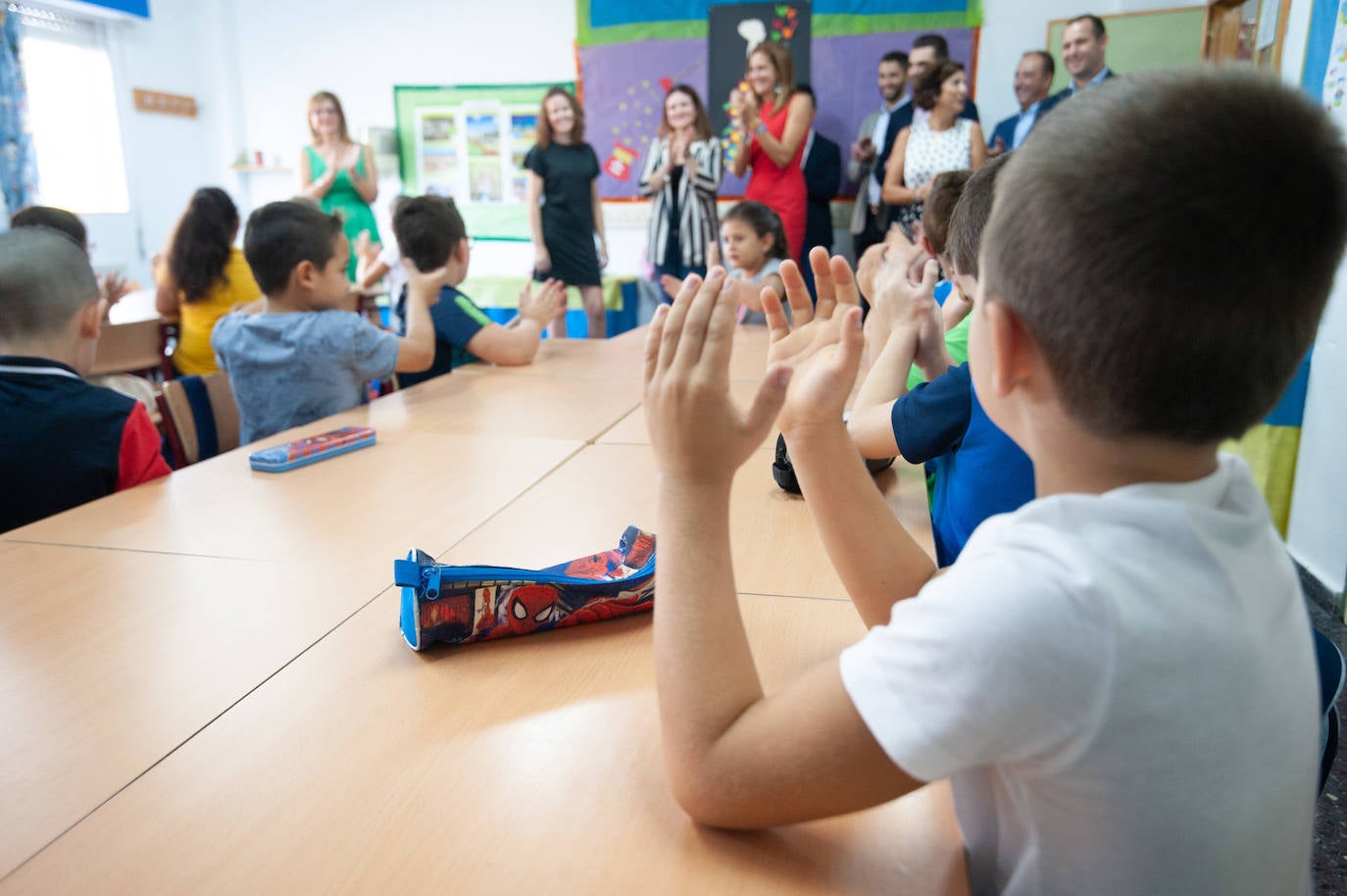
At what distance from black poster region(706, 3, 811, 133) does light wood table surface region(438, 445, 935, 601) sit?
15.0ft

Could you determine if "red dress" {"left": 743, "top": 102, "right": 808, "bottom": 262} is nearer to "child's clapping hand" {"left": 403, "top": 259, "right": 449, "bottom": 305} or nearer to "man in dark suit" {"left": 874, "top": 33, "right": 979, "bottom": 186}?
"man in dark suit" {"left": 874, "top": 33, "right": 979, "bottom": 186}

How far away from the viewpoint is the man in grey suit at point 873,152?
4762 millimetres

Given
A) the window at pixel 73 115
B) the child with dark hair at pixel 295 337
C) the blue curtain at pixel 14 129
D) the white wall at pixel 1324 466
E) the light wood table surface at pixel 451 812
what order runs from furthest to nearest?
the window at pixel 73 115, the blue curtain at pixel 14 129, the white wall at pixel 1324 466, the child with dark hair at pixel 295 337, the light wood table surface at pixel 451 812

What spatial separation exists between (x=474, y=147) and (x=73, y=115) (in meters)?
2.60

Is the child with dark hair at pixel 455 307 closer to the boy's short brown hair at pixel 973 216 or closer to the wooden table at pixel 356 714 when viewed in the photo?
the wooden table at pixel 356 714

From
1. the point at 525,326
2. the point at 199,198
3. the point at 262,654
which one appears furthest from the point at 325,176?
the point at 262,654

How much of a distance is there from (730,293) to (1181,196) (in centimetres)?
30

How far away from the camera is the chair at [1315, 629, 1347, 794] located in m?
0.77

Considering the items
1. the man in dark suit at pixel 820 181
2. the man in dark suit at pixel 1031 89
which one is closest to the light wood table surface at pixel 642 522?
the man in dark suit at pixel 1031 89

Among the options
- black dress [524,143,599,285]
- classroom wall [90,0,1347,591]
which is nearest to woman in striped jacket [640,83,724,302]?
black dress [524,143,599,285]

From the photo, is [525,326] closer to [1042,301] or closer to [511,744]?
[511,744]

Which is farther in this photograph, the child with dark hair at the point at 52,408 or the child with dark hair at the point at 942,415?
the child with dark hair at the point at 52,408

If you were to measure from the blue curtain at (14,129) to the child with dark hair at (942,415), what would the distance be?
19.5 feet

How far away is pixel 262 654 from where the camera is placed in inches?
33.7
